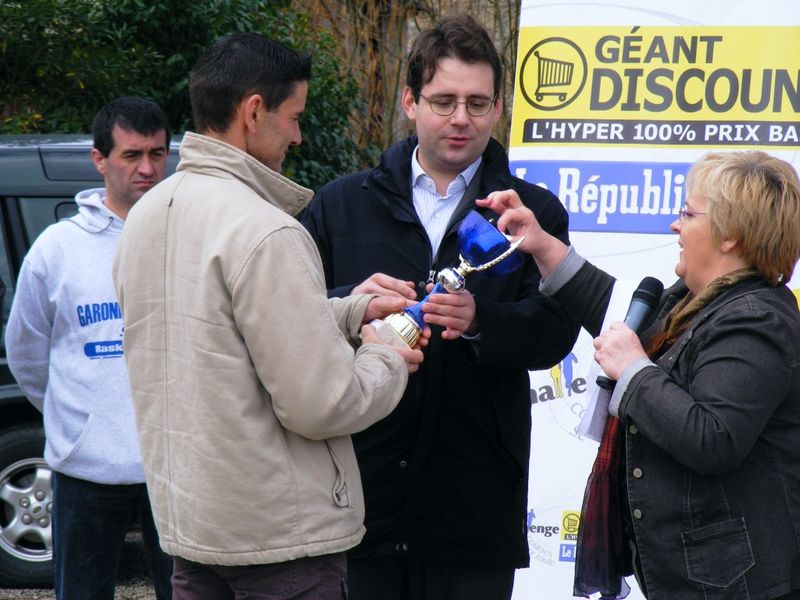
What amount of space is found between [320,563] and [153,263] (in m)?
0.73

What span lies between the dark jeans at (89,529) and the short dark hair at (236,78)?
4.90 ft

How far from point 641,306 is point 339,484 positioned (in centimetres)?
84

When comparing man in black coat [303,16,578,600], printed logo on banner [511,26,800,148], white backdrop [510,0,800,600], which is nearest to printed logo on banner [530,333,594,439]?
white backdrop [510,0,800,600]

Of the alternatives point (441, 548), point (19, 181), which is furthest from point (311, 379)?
point (19, 181)

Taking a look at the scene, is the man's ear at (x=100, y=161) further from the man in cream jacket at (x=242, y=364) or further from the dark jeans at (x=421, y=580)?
the dark jeans at (x=421, y=580)

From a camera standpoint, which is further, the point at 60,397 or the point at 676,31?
the point at 676,31

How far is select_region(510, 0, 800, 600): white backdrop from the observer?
4.01 meters

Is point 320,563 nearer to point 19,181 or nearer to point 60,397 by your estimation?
point 60,397

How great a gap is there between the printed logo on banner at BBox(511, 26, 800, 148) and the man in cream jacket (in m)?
1.91

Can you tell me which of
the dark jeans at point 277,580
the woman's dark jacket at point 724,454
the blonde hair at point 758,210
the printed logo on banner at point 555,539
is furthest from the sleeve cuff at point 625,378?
the printed logo on banner at point 555,539

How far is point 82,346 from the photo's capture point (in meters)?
3.52

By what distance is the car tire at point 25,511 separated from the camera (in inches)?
207

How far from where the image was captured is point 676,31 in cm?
407

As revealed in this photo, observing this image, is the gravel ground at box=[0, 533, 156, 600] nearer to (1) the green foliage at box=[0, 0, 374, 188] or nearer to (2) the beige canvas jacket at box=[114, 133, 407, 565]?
(1) the green foliage at box=[0, 0, 374, 188]
